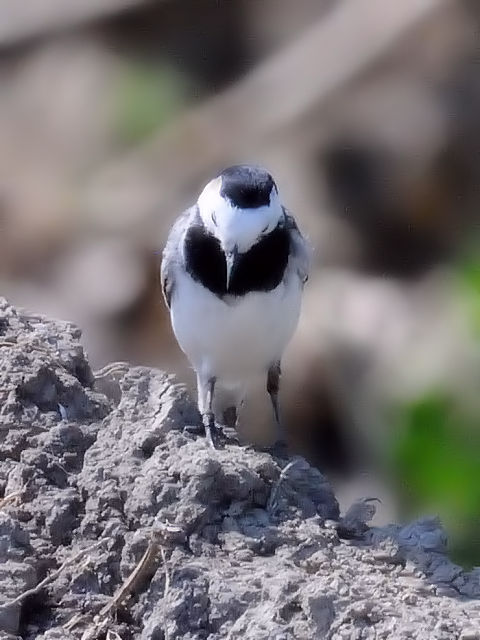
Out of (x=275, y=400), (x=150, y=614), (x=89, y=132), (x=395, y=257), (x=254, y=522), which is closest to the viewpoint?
(x=150, y=614)

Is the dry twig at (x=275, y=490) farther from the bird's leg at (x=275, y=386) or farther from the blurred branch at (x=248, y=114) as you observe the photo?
the blurred branch at (x=248, y=114)

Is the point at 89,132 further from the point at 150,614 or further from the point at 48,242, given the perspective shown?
the point at 150,614

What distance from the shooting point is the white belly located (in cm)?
464

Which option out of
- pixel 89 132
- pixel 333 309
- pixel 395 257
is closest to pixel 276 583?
pixel 333 309

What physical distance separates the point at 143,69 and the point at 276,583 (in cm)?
555

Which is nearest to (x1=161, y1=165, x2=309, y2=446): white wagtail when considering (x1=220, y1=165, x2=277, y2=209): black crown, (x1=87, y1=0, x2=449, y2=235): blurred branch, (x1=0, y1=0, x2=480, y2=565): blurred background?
(x1=220, y1=165, x2=277, y2=209): black crown

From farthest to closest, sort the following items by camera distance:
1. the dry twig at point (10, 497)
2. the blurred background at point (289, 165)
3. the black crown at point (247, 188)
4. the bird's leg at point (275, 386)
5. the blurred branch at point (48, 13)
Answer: the blurred branch at point (48, 13), the blurred background at point (289, 165), the bird's leg at point (275, 386), the black crown at point (247, 188), the dry twig at point (10, 497)

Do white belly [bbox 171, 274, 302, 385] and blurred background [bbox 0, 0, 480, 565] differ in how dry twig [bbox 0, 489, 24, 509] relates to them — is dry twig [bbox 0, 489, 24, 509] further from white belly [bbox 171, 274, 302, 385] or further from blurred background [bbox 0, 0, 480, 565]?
blurred background [bbox 0, 0, 480, 565]

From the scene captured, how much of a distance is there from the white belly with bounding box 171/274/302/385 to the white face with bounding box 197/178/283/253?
Answer: 0.74 ft

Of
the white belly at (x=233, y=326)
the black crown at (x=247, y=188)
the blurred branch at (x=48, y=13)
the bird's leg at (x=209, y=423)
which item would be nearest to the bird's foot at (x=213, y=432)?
the bird's leg at (x=209, y=423)

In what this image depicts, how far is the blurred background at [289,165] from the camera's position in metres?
7.11

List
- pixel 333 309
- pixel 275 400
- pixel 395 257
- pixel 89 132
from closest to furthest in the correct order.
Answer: pixel 275 400, pixel 333 309, pixel 395 257, pixel 89 132

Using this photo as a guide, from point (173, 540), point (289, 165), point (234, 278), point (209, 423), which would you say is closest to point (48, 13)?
point (289, 165)

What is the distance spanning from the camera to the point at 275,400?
5.15 metres
